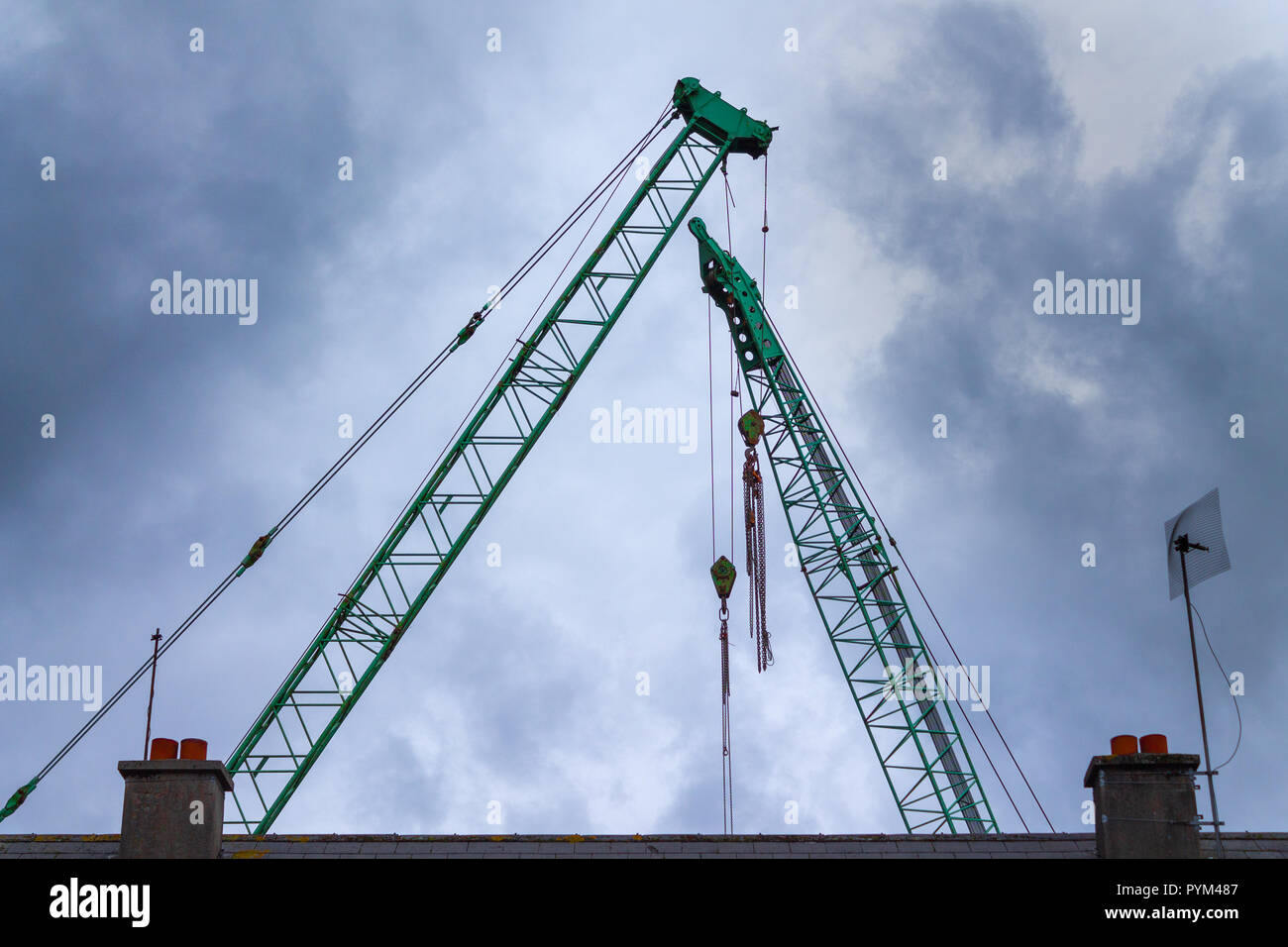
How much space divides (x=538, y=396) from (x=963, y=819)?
25.4 m

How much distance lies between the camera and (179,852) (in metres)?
25.1

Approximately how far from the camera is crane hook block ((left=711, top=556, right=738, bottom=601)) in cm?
6406

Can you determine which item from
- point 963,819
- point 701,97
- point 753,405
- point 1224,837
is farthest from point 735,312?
point 1224,837

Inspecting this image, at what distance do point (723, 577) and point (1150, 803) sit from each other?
39412 mm

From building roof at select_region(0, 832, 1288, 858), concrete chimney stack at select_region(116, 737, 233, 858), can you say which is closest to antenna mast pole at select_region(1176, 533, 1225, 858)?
building roof at select_region(0, 832, 1288, 858)

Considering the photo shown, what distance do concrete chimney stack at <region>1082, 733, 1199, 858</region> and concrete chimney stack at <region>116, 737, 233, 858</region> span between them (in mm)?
12886

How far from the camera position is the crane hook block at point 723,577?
6406cm

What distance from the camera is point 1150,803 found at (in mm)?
25219

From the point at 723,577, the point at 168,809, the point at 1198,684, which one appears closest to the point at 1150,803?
the point at 1198,684

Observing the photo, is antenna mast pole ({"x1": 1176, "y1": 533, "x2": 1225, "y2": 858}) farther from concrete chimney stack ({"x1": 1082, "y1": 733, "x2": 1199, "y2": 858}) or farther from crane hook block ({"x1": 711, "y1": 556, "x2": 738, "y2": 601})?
crane hook block ({"x1": 711, "y1": 556, "x2": 738, "y2": 601})

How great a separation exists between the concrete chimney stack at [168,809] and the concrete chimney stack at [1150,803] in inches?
507
